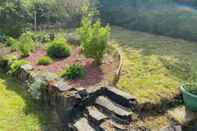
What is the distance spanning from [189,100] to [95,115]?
188 centimetres

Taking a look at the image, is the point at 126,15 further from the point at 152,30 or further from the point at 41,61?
the point at 41,61

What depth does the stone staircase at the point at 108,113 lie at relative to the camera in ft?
22.5

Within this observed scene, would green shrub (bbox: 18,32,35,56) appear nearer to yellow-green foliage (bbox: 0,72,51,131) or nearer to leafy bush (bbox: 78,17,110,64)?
yellow-green foliage (bbox: 0,72,51,131)

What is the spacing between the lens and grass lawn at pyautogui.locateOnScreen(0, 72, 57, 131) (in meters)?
7.74

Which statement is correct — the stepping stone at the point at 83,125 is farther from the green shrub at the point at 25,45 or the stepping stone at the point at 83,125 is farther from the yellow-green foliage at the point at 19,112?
the green shrub at the point at 25,45

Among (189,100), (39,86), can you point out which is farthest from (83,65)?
(189,100)

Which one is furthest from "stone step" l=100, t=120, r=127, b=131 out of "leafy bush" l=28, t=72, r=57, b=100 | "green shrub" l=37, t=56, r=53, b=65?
"green shrub" l=37, t=56, r=53, b=65

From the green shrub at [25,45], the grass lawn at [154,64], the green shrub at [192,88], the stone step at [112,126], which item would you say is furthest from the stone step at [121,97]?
the green shrub at [25,45]

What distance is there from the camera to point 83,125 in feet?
23.1

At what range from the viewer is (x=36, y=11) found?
13305 millimetres

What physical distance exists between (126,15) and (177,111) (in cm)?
708

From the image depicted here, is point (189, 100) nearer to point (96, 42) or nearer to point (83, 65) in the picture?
point (96, 42)

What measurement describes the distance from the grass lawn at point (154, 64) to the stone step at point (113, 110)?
559 millimetres

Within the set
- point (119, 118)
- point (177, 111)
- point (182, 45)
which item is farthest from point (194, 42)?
point (119, 118)
